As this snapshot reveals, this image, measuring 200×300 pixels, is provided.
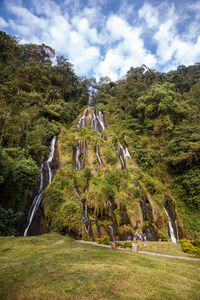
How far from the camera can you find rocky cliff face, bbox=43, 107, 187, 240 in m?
11.8

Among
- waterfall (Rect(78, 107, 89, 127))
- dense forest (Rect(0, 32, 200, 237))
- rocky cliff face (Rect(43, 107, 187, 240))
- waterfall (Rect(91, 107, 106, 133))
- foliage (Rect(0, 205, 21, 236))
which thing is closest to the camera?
foliage (Rect(0, 205, 21, 236))

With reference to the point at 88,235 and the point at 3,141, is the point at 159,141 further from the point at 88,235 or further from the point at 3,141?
the point at 3,141

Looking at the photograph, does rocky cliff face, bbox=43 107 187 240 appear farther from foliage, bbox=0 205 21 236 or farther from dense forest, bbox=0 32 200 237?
foliage, bbox=0 205 21 236

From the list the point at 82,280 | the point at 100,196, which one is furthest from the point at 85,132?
the point at 82,280

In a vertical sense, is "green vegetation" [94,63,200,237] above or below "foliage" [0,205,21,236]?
above

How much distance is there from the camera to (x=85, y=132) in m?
22.4

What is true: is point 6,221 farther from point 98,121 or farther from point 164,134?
point 164,134

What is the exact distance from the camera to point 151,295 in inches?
131

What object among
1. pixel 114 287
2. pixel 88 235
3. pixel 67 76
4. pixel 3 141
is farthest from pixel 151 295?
pixel 67 76

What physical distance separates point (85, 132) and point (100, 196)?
11.5m

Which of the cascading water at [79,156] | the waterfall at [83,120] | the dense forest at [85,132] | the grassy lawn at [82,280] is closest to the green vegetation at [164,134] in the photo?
the dense forest at [85,132]

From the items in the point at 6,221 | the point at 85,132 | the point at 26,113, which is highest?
the point at 85,132

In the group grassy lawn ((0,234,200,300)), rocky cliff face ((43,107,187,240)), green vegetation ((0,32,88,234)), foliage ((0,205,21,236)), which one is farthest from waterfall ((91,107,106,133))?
grassy lawn ((0,234,200,300))

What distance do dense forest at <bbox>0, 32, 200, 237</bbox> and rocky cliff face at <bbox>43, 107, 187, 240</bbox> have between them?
1.85 feet
